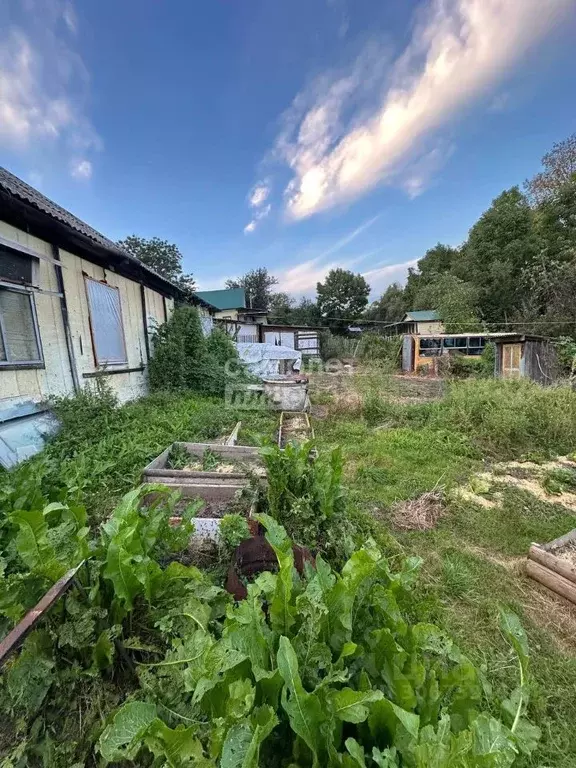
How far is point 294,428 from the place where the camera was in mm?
5629

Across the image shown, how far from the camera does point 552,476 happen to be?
12.9 feet

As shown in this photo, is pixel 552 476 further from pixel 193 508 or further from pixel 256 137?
pixel 256 137

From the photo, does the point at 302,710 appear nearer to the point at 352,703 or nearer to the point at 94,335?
the point at 352,703

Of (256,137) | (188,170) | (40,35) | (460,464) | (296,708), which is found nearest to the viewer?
(296,708)

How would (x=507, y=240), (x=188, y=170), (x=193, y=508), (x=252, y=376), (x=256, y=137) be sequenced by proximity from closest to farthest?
(x=193, y=508) < (x=252, y=376) < (x=256, y=137) < (x=188, y=170) < (x=507, y=240)

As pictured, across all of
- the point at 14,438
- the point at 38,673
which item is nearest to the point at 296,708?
the point at 38,673

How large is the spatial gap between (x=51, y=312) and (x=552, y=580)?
→ 6088 millimetres

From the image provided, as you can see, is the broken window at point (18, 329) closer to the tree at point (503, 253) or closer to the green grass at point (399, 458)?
the green grass at point (399, 458)

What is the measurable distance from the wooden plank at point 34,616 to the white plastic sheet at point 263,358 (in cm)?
807

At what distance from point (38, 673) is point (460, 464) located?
15.1 feet

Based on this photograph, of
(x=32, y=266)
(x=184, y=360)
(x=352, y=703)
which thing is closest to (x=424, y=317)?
(x=184, y=360)

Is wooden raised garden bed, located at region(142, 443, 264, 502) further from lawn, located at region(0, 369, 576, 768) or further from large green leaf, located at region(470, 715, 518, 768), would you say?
large green leaf, located at region(470, 715, 518, 768)

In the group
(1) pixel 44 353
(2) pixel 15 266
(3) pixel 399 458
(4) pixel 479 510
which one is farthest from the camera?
(3) pixel 399 458

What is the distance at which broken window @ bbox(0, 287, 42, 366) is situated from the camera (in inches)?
142
